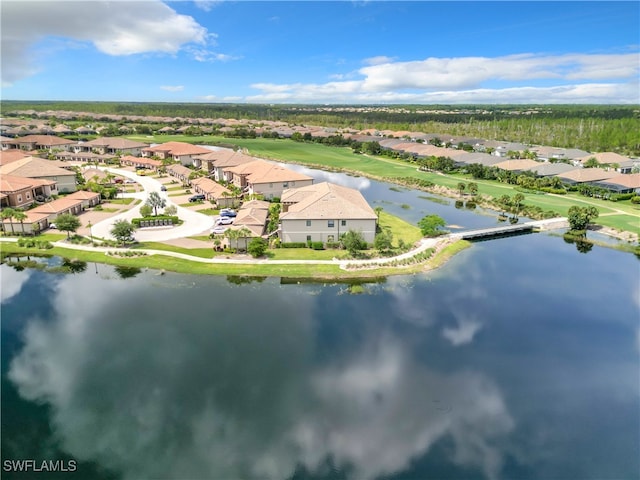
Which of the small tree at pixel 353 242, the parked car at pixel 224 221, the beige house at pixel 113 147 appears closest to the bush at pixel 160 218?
the parked car at pixel 224 221

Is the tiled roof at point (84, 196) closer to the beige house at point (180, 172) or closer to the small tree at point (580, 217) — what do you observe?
the beige house at point (180, 172)

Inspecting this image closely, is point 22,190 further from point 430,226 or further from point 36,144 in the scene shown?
point 36,144

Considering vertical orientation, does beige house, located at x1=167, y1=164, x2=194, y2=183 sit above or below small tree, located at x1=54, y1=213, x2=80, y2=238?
above

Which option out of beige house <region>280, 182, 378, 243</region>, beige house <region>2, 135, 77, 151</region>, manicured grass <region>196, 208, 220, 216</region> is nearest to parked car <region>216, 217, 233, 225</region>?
manicured grass <region>196, 208, 220, 216</region>

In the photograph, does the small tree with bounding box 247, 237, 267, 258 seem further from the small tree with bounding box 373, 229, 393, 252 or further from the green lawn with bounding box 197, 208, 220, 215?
the green lawn with bounding box 197, 208, 220, 215

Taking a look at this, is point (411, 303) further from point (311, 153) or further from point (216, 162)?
point (311, 153)

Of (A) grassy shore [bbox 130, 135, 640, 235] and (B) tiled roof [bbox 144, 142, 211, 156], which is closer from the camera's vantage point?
(A) grassy shore [bbox 130, 135, 640, 235]

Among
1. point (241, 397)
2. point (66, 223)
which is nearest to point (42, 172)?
point (66, 223)
